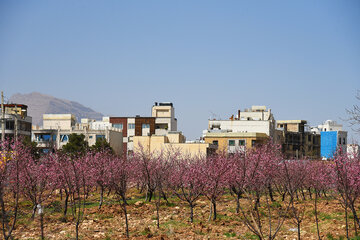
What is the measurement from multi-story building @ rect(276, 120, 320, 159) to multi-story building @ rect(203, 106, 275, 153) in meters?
6.91

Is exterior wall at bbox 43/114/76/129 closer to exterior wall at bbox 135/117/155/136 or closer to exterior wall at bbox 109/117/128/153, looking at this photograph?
exterior wall at bbox 109/117/128/153

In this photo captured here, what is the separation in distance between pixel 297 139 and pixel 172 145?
148ft

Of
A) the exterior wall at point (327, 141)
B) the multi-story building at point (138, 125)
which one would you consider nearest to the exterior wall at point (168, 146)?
the multi-story building at point (138, 125)

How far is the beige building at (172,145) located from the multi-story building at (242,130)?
3103 mm

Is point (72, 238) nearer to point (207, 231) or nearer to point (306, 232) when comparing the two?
point (207, 231)

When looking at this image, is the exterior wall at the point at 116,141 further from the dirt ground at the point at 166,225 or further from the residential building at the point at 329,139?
the dirt ground at the point at 166,225

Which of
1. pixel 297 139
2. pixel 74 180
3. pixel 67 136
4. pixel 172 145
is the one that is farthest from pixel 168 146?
pixel 74 180

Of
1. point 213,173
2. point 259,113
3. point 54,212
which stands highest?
point 259,113

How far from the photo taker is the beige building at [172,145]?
78625 mm

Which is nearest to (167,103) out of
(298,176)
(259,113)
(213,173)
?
(259,113)

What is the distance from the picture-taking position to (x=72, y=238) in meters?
26.7

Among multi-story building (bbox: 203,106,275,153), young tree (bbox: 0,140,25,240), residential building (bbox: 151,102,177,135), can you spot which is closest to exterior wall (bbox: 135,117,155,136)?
residential building (bbox: 151,102,177,135)

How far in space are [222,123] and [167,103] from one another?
1993 cm

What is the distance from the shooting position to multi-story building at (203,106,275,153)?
88250 millimetres
